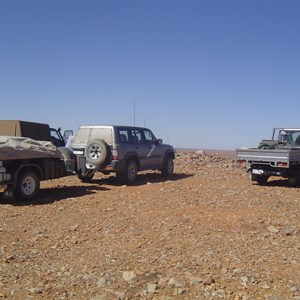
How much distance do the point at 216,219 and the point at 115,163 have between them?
547 cm

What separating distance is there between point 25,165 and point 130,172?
14.3 feet

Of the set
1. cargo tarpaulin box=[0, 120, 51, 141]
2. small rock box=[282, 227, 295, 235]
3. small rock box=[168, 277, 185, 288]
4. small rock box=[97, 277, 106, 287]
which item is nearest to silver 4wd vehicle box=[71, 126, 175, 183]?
cargo tarpaulin box=[0, 120, 51, 141]

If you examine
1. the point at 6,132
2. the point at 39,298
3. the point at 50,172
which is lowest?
the point at 39,298

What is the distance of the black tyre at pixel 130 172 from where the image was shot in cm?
1328

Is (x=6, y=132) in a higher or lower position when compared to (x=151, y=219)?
higher

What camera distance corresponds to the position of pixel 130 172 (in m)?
13.5

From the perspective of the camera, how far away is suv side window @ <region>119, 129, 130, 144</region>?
13237 millimetres

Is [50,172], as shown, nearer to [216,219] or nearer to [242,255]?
[216,219]

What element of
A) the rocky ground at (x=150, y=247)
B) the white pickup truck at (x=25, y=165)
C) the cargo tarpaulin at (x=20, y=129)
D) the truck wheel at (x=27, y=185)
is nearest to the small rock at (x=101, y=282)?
the rocky ground at (x=150, y=247)

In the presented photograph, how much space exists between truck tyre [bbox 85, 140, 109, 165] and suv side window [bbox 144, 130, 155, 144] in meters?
2.60

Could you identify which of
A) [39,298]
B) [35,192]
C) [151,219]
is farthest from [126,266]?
[35,192]

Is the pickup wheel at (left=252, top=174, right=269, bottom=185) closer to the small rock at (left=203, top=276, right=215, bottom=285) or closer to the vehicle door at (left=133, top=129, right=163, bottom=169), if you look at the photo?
the vehicle door at (left=133, top=129, right=163, bottom=169)

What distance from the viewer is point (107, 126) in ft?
43.3

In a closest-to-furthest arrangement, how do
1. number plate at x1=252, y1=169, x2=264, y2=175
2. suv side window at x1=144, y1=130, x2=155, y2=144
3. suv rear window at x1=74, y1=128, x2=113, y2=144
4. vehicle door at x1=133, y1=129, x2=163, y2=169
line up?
suv rear window at x1=74, y1=128, x2=113, y2=144 → number plate at x1=252, y1=169, x2=264, y2=175 → vehicle door at x1=133, y1=129, x2=163, y2=169 → suv side window at x1=144, y1=130, x2=155, y2=144
